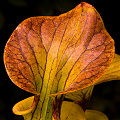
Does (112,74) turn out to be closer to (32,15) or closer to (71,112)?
(71,112)

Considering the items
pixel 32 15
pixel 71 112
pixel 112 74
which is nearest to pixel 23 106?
pixel 71 112

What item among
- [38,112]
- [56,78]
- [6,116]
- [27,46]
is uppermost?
[27,46]

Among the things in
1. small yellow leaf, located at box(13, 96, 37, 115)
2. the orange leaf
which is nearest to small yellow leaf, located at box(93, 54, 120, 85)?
the orange leaf

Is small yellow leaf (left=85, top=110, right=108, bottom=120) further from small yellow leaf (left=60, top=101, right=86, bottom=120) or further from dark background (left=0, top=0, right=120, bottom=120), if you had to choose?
dark background (left=0, top=0, right=120, bottom=120)

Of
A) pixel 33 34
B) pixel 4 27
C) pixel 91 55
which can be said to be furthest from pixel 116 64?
pixel 4 27

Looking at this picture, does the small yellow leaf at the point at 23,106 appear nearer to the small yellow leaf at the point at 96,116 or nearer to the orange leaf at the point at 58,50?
the orange leaf at the point at 58,50

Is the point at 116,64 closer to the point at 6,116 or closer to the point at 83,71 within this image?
the point at 83,71
